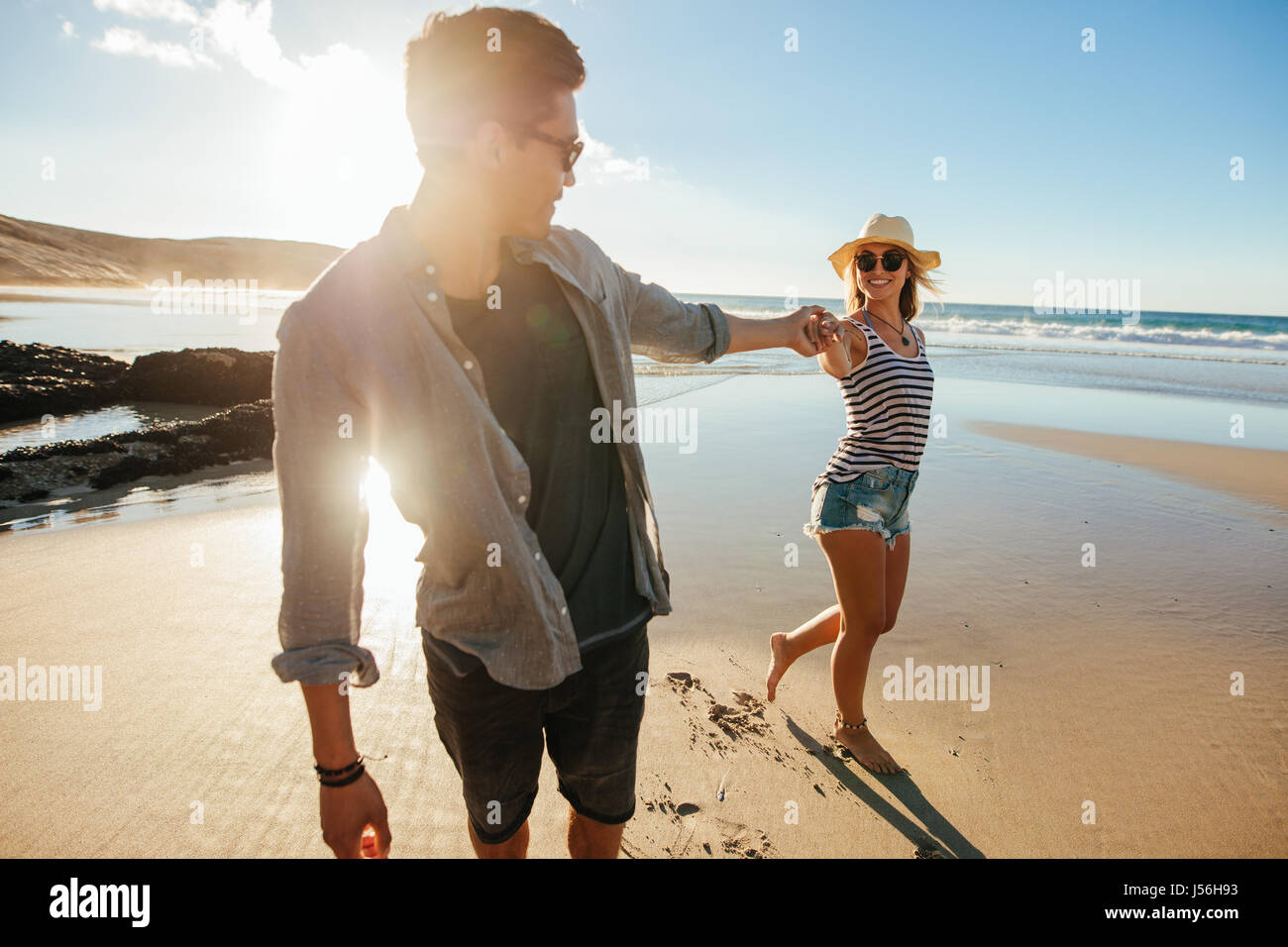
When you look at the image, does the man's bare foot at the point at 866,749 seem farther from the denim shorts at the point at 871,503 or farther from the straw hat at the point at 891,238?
the straw hat at the point at 891,238

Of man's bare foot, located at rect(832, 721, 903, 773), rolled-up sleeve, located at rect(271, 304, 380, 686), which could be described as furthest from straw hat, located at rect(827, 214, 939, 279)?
rolled-up sleeve, located at rect(271, 304, 380, 686)

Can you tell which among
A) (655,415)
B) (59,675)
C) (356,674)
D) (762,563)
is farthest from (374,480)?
(356,674)

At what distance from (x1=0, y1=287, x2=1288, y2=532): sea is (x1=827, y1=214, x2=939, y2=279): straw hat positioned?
0.32 m

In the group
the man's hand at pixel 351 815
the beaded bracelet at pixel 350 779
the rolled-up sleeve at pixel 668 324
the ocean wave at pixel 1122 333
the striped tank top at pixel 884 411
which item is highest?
the ocean wave at pixel 1122 333

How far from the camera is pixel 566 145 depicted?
1571 mm

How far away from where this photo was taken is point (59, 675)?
3465 millimetres

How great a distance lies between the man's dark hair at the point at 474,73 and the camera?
1444mm

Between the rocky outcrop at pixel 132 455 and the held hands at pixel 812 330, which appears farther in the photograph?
the rocky outcrop at pixel 132 455

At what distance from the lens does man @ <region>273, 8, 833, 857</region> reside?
1.29 m

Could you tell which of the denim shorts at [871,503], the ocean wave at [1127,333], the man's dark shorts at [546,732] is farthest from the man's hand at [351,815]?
the ocean wave at [1127,333]

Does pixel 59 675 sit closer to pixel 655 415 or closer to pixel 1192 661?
pixel 1192 661

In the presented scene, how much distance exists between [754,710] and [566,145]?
2930 millimetres

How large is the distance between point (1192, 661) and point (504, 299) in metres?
4.69

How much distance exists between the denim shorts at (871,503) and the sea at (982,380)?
857 millimetres
